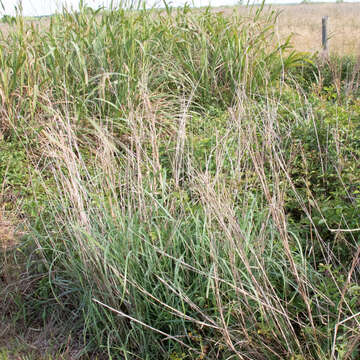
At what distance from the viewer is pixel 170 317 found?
2297 millimetres

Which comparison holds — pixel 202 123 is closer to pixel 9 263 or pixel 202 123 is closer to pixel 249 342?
pixel 9 263

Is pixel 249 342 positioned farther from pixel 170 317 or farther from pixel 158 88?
pixel 158 88

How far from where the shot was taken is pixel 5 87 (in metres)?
4.16

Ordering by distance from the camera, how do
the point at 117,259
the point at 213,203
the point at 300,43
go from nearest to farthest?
the point at 213,203 < the point at 117,259 < the point at 300,43

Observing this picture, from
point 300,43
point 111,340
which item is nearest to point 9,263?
point 111,340

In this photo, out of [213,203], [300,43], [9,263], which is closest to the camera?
[213,203]

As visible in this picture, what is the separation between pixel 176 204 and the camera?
2.79m

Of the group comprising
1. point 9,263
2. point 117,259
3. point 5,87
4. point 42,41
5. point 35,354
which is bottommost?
point 35,354

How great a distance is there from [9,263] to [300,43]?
10.6m

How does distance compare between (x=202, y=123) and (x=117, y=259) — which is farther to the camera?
(x=202, y=123)

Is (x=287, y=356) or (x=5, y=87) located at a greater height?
(x=5, y=87)

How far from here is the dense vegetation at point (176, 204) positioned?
6.91 ft

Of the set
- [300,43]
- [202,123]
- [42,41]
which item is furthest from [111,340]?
[300,43]

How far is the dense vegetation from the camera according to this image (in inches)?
83.0
